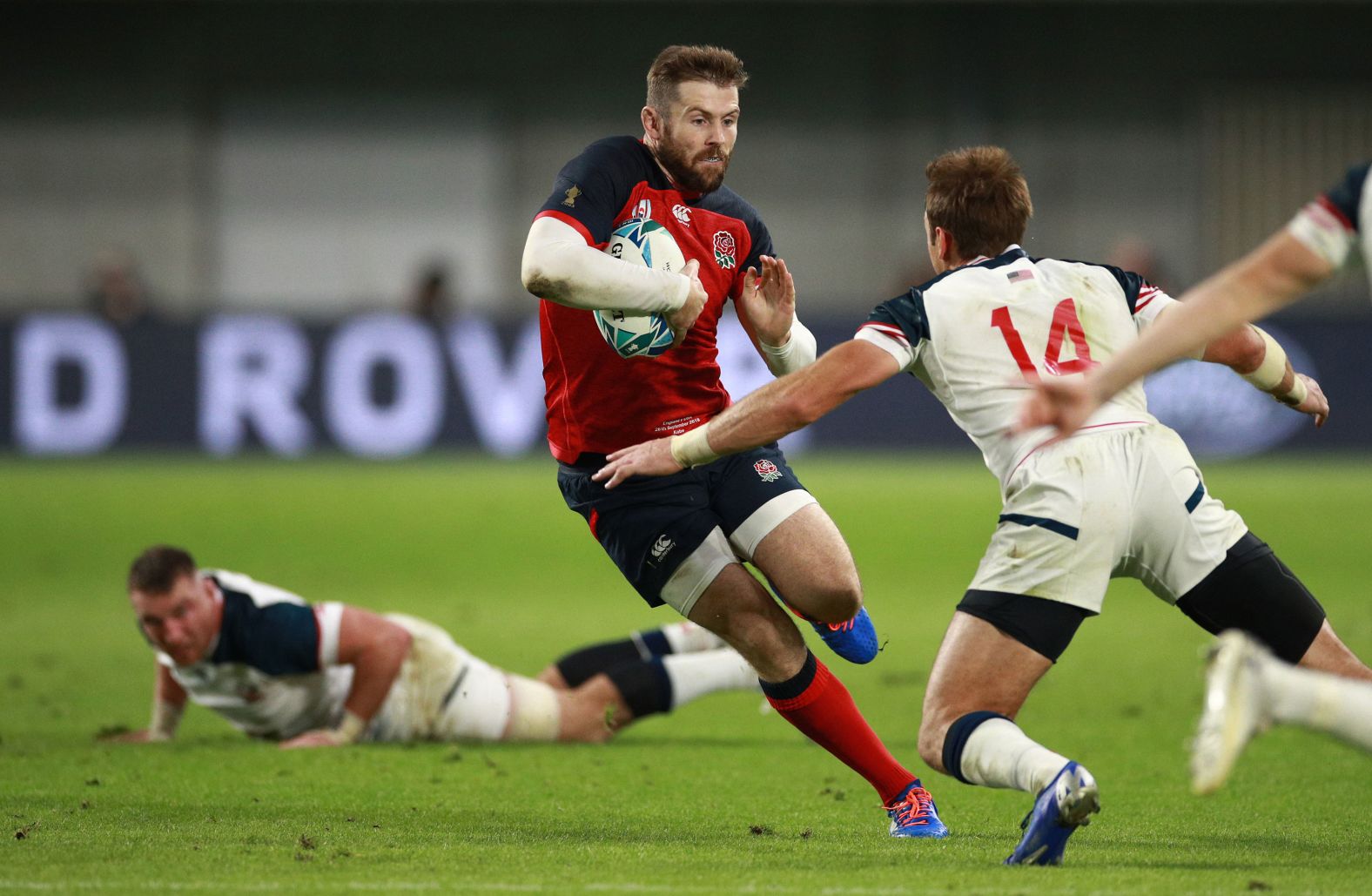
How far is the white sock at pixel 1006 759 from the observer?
182 inches

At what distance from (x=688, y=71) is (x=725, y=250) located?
24.3 inches

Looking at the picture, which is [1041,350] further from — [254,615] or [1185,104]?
[1185,104]

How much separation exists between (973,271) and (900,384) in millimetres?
15483

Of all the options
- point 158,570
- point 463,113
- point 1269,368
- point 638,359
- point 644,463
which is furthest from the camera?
point 463,113

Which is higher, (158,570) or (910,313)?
(910,313)

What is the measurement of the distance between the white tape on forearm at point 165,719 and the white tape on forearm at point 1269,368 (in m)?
4.68

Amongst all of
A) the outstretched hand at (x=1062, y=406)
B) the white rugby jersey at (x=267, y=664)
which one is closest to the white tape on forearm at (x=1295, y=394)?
the outstretched hand at (x=1062, y=406)

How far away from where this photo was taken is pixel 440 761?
7.29 metres

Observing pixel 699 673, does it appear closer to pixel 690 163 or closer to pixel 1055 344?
pixel 690 163

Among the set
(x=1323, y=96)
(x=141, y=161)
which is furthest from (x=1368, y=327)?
(x=141, y=161)

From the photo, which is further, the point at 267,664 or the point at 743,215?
the point at 267,664

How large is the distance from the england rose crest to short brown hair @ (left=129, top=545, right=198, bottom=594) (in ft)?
8.15

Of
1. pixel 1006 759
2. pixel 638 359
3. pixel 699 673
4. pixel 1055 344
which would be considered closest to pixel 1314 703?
pixel 1006 759

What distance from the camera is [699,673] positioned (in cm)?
790
